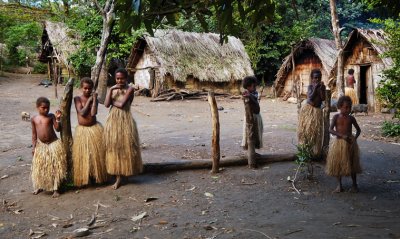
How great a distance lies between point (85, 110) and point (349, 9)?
22.6 metres

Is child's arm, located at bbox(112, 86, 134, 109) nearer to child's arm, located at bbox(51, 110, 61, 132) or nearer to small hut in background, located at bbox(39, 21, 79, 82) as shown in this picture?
child's arm, located at bbox(51, 110, 61, 132)

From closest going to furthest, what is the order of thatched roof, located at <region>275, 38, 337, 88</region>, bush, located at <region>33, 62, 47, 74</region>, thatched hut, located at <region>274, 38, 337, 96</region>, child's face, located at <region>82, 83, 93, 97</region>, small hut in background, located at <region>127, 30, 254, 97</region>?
1. child's face, located at <region>82, 83, 93, 97</region>
2. thatched roof, located at <region>275, 38, 337, 88</region>
3. thatched hut, located at <region>274, 38, 337, 96</region>
4. small hut in background, located at <region>127, 30, 254, 97</region>
5. bush, located at <region>33, 62, 47, 74</region>

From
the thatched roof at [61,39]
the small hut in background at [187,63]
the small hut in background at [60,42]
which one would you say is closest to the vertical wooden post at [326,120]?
the small hut in background at [187,63]

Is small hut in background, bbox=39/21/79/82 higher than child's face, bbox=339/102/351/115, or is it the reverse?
small hut in background, bbox=39/21/79/82

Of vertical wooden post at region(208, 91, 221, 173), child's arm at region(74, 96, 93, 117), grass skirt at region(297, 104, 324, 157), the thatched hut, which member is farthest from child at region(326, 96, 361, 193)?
the thatched hut

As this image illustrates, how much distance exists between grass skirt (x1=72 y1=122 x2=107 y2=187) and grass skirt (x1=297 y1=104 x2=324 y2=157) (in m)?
2.80

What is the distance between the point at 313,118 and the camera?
223 inches

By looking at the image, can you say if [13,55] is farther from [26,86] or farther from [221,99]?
[221,99]

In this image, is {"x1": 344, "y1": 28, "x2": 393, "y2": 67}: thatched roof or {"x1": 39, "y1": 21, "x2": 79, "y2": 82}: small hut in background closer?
{"x1": 344, "y1": 28, "x2": 393, "y2": 67}: thatched roof

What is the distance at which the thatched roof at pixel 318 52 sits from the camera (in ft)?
52.8

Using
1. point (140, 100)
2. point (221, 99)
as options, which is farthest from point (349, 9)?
point (140, 100)

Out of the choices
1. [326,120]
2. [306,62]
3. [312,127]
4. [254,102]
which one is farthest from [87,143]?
[306,62]

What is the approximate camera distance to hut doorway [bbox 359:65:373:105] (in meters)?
14.2

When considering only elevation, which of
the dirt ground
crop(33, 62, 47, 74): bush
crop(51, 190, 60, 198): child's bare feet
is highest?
crop(33, 62, 47, 74): bush
